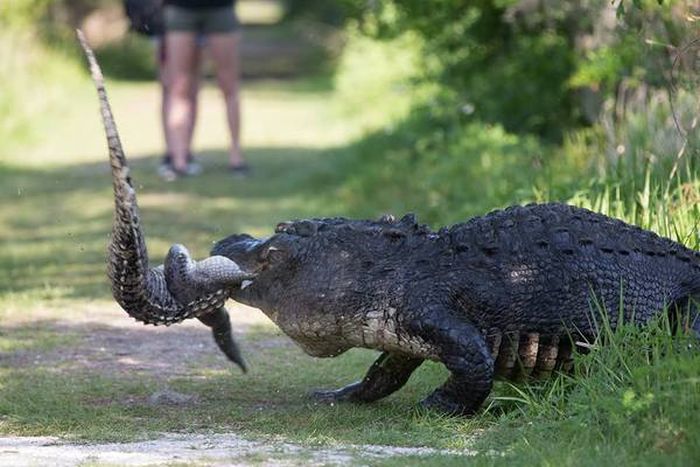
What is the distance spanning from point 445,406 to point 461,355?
0.30 metres

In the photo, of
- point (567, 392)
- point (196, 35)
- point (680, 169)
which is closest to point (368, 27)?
point (196, 35)

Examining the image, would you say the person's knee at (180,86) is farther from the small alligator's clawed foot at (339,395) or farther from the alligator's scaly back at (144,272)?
the alligator's scaly back at (144,272)

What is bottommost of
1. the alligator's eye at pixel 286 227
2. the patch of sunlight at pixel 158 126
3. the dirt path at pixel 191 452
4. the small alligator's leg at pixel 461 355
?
the patch of sunlight at pixel 158 126

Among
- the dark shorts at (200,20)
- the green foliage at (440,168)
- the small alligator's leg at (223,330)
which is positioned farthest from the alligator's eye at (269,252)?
the dark shorts at (200,20)

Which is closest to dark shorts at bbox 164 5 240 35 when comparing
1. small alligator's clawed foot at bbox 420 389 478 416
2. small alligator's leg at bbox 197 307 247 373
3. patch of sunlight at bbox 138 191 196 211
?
patch of sunlight at bbox 138 191 196 211

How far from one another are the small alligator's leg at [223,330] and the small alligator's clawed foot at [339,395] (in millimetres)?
443

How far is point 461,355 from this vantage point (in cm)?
637

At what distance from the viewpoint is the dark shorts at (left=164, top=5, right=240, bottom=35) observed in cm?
1531

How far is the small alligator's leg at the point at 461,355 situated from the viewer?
20.9ft

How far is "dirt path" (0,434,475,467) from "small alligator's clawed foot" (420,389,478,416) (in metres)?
0.59

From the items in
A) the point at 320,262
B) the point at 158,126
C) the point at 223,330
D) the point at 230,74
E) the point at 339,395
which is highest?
the point at 230,74

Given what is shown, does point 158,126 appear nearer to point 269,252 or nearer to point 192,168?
point 192,168

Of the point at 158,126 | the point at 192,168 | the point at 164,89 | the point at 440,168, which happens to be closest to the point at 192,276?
the point at 440,168

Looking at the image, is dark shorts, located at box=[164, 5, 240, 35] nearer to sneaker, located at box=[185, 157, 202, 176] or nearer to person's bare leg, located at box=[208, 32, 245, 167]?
person's bare leg, located at box=[208, 32, 245, 167]
